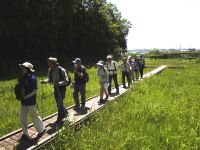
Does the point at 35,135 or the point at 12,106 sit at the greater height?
the point at 35,135

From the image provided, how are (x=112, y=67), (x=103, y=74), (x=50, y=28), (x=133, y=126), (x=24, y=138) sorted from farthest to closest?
(x=50, y=28)
(x=112, y=67)
(x=103, y=74)
(x=133, y=126)
(x=24, y=138)

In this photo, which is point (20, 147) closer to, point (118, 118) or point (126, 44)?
point (118, 118)

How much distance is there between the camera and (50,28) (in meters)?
41.8

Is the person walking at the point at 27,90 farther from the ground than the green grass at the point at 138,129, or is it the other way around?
the person walking at the point at 27,90

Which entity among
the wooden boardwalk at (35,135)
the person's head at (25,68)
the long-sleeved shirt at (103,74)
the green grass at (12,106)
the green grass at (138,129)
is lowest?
the green grass at (12,106)

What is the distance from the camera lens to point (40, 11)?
39062 millimetres

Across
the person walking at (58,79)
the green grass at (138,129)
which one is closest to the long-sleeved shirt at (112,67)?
the green grass at (138,129)

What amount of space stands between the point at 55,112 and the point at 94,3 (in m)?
48.3

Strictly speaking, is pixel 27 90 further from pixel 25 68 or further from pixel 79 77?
pixel 79 77

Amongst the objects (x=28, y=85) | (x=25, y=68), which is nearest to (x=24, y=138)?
(x=28, y=85)

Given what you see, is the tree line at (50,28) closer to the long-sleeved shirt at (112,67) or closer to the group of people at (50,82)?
the long-sleeved shirt at (112,67)

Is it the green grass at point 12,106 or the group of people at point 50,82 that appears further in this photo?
the green grass at point 12,106

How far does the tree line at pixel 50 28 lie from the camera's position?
36.3 meters

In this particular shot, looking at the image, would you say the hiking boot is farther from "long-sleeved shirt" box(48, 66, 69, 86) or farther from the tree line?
the tree line
